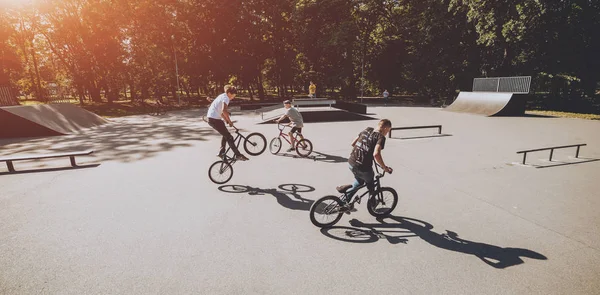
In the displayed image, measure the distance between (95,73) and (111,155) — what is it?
1088 inches

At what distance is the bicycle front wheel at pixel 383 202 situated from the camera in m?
5.00

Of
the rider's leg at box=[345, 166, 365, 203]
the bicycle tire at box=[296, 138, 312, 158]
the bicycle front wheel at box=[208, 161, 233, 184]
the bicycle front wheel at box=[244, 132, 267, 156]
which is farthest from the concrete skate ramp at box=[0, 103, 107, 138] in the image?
the rider's leg at box=[345, 166, 365, 203]

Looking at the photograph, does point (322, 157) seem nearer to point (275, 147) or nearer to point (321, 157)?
point (321, 157)

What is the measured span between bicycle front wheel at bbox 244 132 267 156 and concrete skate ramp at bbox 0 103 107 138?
37.9 ft

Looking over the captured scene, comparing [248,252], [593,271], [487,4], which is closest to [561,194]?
[593,271]

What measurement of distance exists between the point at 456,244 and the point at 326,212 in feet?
6.84

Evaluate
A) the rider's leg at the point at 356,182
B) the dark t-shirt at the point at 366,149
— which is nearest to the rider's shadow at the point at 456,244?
the rider's leg at the point at 356,182

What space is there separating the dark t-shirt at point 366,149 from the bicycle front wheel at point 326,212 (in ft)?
2.39

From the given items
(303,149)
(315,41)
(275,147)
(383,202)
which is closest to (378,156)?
(383,202)

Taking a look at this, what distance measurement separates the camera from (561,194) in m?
6.24

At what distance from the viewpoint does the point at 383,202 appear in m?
5.04

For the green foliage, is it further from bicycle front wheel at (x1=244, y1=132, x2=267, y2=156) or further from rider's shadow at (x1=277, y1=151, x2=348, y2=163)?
bicycle front wheel at (x1=244, y1=132, x2=267, y2=156)

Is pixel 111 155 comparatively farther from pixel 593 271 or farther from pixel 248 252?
pixel 593 271

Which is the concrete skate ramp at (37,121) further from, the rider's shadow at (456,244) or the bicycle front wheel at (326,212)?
the rider's shadow at (456,244)
